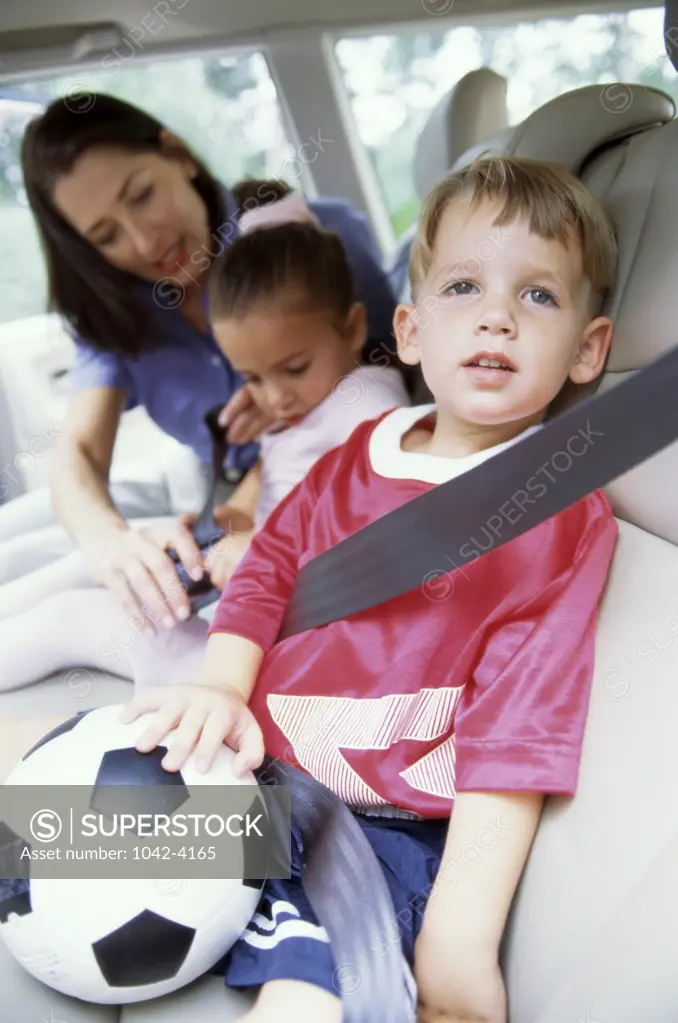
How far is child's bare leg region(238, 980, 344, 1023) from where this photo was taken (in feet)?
2.16

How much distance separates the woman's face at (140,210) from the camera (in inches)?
36.9

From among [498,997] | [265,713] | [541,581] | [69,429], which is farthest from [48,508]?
[498,997]

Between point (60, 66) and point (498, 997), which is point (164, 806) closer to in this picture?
point (498, 997)

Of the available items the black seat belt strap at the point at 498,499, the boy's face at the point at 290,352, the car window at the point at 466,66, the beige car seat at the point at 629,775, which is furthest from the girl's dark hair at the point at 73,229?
the beige car seat at the point at 629,775

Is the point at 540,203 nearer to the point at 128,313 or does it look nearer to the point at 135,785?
the point at 128,313

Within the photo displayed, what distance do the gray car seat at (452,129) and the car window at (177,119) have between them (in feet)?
0.52

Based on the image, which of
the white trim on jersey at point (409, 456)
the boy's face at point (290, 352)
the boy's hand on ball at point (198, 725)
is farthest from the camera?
the boy's face at point (290, 352)

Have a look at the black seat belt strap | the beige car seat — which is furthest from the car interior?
the black seat belt strap

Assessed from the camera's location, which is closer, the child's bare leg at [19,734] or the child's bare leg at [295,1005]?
the child's bare leg at [295,1005]

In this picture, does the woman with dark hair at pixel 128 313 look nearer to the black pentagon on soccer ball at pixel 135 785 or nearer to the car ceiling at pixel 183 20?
the car ceiling at pixel 183 20

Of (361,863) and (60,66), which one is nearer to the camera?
(361,863)

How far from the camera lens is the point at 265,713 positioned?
2.91ft

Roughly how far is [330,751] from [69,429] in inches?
20.1

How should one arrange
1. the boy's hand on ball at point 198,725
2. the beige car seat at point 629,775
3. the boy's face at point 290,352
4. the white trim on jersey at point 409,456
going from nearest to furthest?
Result: the beige car seat at point 629,775 → the boy's hand on ball at point 198,725 → the white trim on jersey at point 409,456 → the boy's face at point 290,352
